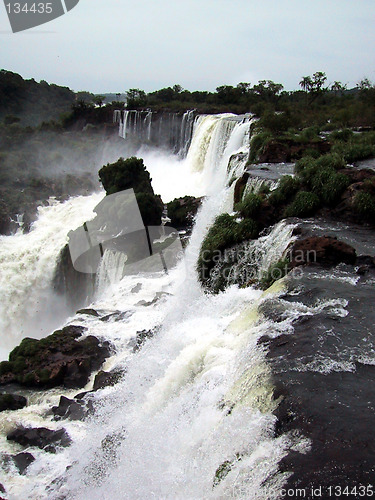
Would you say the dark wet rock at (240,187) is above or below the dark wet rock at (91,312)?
above

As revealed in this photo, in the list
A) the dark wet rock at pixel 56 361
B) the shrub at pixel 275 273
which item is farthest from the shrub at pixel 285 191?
the dark wet rock at pixel 56 361

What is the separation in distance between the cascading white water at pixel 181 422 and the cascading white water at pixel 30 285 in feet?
24.9

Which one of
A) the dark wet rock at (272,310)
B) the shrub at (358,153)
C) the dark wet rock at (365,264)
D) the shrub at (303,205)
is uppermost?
the shrub at (358,153)

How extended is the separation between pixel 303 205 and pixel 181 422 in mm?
7197

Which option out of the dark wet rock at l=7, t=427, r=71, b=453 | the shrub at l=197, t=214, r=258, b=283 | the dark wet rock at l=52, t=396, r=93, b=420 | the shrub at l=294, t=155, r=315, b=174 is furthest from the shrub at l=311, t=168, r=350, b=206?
the dark wet rock at l=7, t=427, r=71, b=453

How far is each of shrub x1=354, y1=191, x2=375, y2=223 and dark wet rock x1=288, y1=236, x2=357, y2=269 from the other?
7.61 feet

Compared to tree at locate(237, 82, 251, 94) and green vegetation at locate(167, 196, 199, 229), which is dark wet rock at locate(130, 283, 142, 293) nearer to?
green vegetation at locate(167, 196, 199, 229)

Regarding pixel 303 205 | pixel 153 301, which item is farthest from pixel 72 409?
pixel 303 205

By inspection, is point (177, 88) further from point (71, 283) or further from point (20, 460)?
point (20, 460)

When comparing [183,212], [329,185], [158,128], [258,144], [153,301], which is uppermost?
[158,128]

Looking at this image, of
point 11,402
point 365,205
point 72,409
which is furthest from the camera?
point 365,205

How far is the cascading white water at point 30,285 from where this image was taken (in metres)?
17.4

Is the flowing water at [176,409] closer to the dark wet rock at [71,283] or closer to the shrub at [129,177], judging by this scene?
the dark wet rock at [71,283]

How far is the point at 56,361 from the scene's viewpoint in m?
9.75
